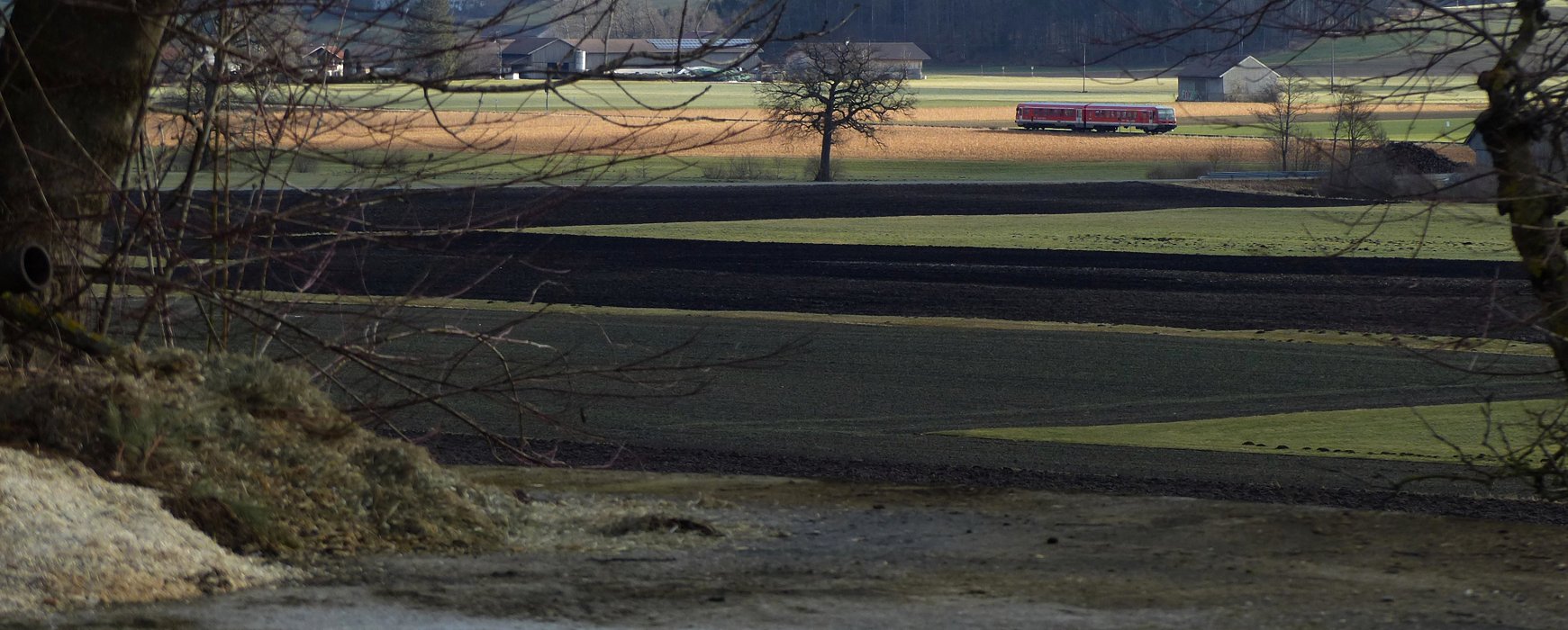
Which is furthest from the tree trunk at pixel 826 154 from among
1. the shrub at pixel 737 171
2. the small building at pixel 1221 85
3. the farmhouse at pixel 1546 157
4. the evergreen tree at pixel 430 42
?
the small building at pixel 1221 85

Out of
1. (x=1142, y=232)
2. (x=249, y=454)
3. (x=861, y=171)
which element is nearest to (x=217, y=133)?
(x=249, y=454)

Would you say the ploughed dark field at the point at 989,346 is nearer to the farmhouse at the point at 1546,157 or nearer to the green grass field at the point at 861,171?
the farmhouse at the point at 1546,157

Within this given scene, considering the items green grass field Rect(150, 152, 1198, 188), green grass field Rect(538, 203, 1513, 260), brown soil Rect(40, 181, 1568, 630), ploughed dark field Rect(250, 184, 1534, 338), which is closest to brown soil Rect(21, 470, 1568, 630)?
brown soil Rect(40, 181, 1568, 630)

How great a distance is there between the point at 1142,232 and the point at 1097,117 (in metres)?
49.3

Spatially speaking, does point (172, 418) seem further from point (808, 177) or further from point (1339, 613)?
point (808, 177)

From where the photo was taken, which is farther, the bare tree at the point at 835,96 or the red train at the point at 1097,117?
the red train at the point at 1097,117

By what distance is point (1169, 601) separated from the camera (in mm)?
7203

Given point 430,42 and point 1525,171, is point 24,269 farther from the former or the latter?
point 1525,171

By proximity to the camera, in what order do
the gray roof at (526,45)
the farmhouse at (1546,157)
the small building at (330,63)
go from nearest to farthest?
the small building at (330,63)
the gray roof at (526,45)
the farmhouse at (1546,157)

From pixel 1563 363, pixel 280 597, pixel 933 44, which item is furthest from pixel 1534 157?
pixel 933 44

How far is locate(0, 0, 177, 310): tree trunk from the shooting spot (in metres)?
8.06

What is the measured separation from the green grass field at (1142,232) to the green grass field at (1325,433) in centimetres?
1671

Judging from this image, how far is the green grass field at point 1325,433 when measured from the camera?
1409cm

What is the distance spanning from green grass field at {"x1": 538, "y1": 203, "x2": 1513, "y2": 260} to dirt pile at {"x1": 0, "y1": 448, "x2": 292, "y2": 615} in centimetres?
2772
